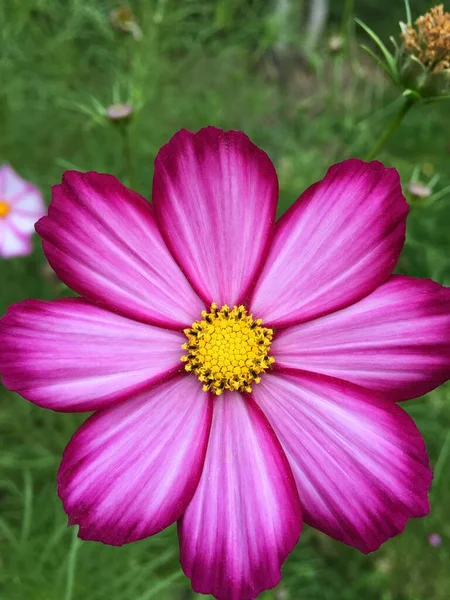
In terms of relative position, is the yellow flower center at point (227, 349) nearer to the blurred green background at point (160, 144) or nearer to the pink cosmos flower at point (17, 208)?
the blurred green background at point (160, 144)

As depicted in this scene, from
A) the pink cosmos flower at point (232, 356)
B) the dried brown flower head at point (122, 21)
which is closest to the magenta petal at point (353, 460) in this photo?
the pink cosmos flower at point (232, 356)

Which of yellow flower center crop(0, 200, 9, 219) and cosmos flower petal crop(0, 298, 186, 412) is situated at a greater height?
cosmos flower petal crop(0, 298, 186, 412)

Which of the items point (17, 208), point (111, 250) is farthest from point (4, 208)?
point (111, 250)

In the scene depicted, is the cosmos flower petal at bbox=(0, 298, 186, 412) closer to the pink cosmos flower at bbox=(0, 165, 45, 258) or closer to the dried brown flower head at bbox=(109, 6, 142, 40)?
the dried brown flower head at bbox=(109, 6, 142, 40)

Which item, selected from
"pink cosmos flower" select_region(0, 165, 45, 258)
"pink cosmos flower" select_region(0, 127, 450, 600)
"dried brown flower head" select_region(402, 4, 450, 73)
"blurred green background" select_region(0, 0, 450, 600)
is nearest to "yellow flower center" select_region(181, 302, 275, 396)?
"pink cosmos flower" select_region(0, 127, 450, 600)

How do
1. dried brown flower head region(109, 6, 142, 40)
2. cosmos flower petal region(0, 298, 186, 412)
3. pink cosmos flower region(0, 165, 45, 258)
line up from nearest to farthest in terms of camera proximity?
cosmos flower petal region(0, 298, 186, 412) → dried brown flower head region(109, 6, 142, 40) → pink cosmos flower region(0, 165, 45, 258)

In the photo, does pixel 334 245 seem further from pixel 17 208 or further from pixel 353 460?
pixel 17 208

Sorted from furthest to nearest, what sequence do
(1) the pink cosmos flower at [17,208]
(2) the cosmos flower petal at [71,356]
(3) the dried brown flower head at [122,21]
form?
(1) the pink cosmos flower at [17,208] < (3) the dried brown flower head at [122,21] < (2) the cosmos flower petal at [71,356]

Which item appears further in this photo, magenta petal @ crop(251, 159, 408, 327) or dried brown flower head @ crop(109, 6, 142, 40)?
dried brown flower head @ crop(109, 6, 142, 40)
